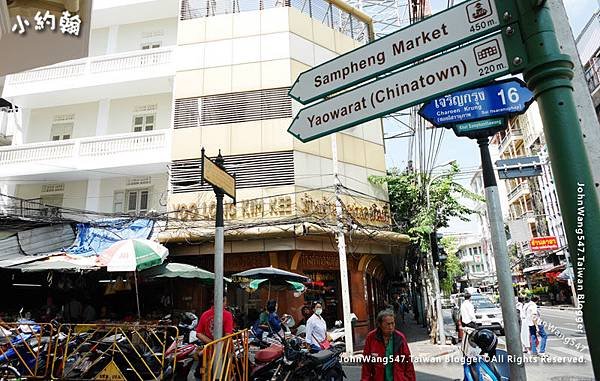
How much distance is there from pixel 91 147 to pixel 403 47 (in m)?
13.1

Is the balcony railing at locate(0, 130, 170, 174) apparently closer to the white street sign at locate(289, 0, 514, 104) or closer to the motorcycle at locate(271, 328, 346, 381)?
the motorcycle at locate(271, 328, 346, 381)

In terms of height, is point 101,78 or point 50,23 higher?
point 101,78

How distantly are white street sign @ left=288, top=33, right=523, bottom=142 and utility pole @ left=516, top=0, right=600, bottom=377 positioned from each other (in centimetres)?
13

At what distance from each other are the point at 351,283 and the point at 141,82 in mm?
10149

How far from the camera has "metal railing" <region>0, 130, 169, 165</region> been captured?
12.6 m

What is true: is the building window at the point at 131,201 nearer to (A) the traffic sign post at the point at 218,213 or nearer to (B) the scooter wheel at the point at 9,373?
(B) the scooter wheel at the point at 9,373

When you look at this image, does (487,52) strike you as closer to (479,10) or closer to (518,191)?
(479,10)

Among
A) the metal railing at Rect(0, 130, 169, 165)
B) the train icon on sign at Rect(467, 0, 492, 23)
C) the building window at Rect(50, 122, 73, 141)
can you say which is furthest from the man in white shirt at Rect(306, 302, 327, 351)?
the building window at Rect(50, 122, 73, 141)

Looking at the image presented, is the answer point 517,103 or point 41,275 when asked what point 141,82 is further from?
point 517,103

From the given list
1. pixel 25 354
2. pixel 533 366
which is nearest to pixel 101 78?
pixel 25 354

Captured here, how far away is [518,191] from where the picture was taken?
37.8 meters

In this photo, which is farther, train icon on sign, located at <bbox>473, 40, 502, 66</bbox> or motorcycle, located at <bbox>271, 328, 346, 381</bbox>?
motorcycle, located at <bbox>271, 328, 346, 381</bbox>

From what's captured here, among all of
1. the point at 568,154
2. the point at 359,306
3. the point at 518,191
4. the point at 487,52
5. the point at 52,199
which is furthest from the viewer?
the point at 518,191

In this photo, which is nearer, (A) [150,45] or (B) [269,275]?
(B) [269,275]
